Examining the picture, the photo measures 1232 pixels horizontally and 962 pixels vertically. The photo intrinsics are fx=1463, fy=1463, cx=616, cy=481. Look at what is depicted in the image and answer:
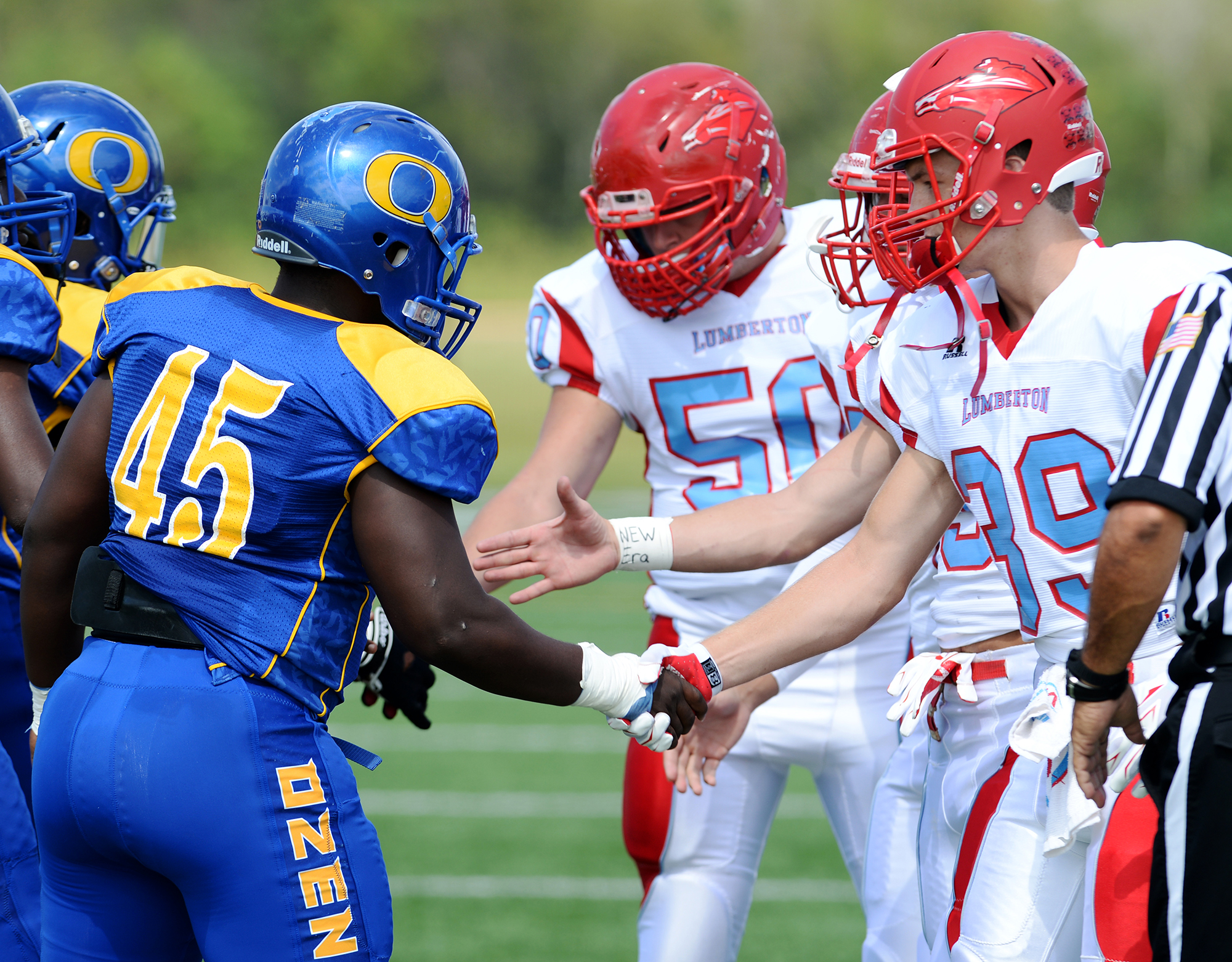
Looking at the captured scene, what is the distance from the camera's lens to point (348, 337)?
2.27 meters

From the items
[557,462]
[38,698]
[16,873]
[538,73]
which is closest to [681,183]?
[557,462]

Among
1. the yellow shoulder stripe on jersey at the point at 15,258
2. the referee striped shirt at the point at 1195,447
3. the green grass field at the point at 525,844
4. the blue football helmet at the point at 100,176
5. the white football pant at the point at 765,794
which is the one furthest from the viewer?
the green grass field at the point at 525,844

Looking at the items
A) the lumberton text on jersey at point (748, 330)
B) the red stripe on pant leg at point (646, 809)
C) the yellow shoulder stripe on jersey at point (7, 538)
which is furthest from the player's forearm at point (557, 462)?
the yellow shoulder stripe on jersey at point (7, 538)

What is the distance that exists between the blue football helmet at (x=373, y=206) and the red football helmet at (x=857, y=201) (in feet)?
2.53

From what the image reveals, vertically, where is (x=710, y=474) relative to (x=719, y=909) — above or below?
above

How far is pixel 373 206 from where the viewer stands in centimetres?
238

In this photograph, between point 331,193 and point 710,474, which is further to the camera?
point 710,474

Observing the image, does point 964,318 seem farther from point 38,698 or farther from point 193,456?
point 38,698

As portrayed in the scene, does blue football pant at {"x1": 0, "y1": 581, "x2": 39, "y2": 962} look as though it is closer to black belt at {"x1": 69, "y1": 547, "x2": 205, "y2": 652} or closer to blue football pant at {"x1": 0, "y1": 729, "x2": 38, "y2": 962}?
blue football pant at {"x1": 0, "y1": 729, "x2": 38, "y2": 962}

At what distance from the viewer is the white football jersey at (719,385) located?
3.64 meters

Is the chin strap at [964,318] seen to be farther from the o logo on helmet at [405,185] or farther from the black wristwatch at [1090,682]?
the o logo on helmet at [405,185]

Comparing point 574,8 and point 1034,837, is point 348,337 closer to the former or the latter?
point 1034,837

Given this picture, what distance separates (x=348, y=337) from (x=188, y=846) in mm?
801

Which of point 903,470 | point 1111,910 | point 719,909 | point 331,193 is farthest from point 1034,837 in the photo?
point 331,193
